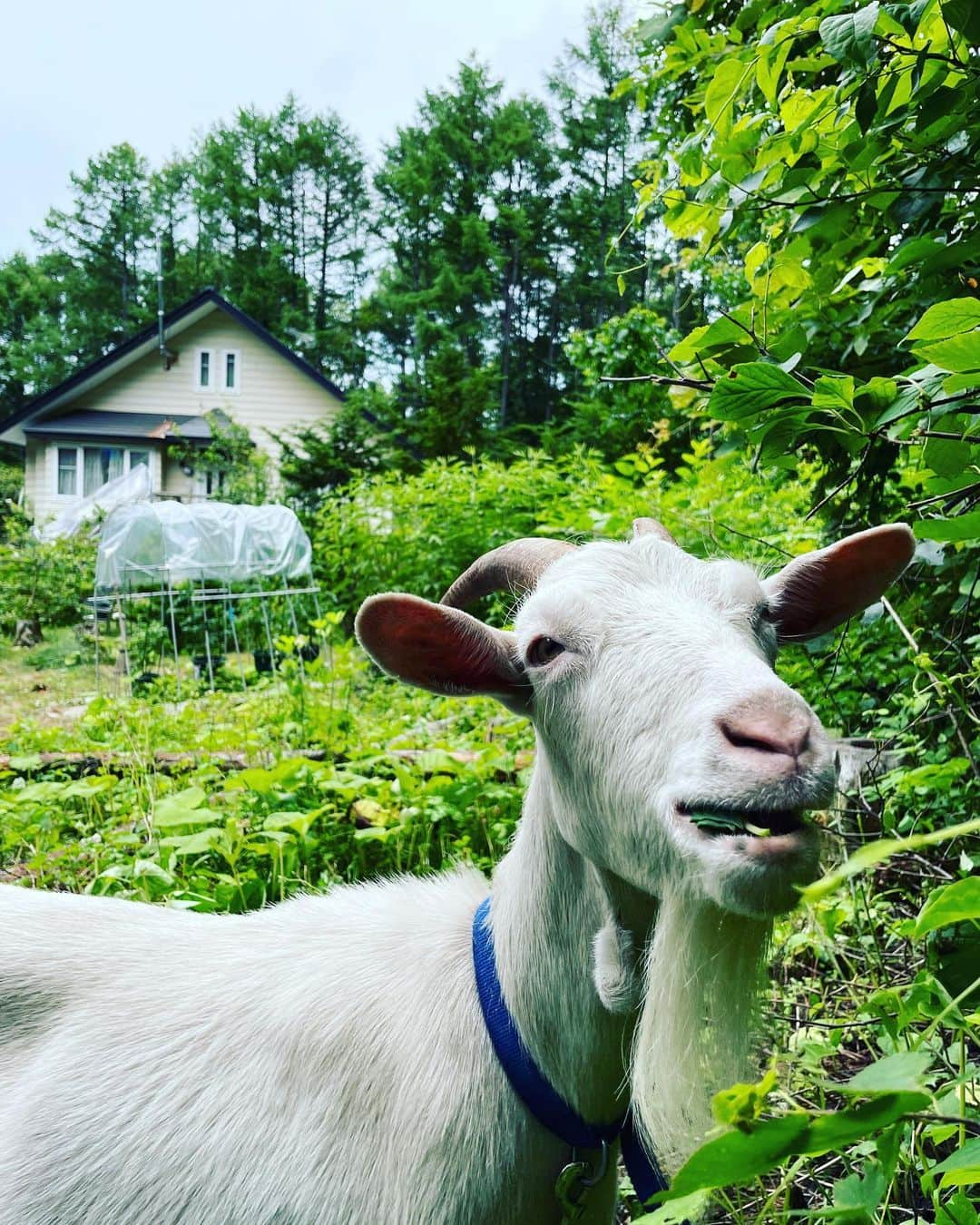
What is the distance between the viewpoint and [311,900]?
218 centimetres

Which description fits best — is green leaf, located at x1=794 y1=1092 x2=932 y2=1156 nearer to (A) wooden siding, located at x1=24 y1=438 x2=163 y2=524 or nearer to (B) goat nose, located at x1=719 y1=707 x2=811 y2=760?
(B) goat nose, located at x1=719 y1=707 x2=811 y2=760

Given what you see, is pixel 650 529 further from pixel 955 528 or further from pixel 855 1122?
pixel 855 1122

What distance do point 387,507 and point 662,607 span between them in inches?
A: 426

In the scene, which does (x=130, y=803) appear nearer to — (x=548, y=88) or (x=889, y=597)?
(x=889, y=597)

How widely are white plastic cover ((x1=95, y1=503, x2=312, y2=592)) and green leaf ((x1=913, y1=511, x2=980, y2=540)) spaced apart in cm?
1398

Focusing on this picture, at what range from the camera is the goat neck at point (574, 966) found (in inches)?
62.2

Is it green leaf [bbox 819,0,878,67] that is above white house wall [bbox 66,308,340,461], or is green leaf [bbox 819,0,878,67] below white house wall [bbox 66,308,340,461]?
below

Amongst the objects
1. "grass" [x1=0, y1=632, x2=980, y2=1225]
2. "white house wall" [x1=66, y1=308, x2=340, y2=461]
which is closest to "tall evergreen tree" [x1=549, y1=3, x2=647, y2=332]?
"white house wall" [x1=66, y1=308, x2=340, y2=461]

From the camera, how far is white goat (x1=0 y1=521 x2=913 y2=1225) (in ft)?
4.67

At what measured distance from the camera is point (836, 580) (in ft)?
5.75

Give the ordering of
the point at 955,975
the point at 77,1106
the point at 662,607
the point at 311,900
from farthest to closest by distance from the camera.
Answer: the point at 311,900
the point at 77,1106
the point at 662,607
the point at 955,975

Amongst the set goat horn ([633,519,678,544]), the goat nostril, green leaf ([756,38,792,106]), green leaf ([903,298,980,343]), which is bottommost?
the goat nostril

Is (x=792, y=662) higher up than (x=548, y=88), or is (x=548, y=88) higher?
(x=548, y=88)

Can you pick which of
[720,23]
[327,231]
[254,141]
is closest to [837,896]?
[720,23]
